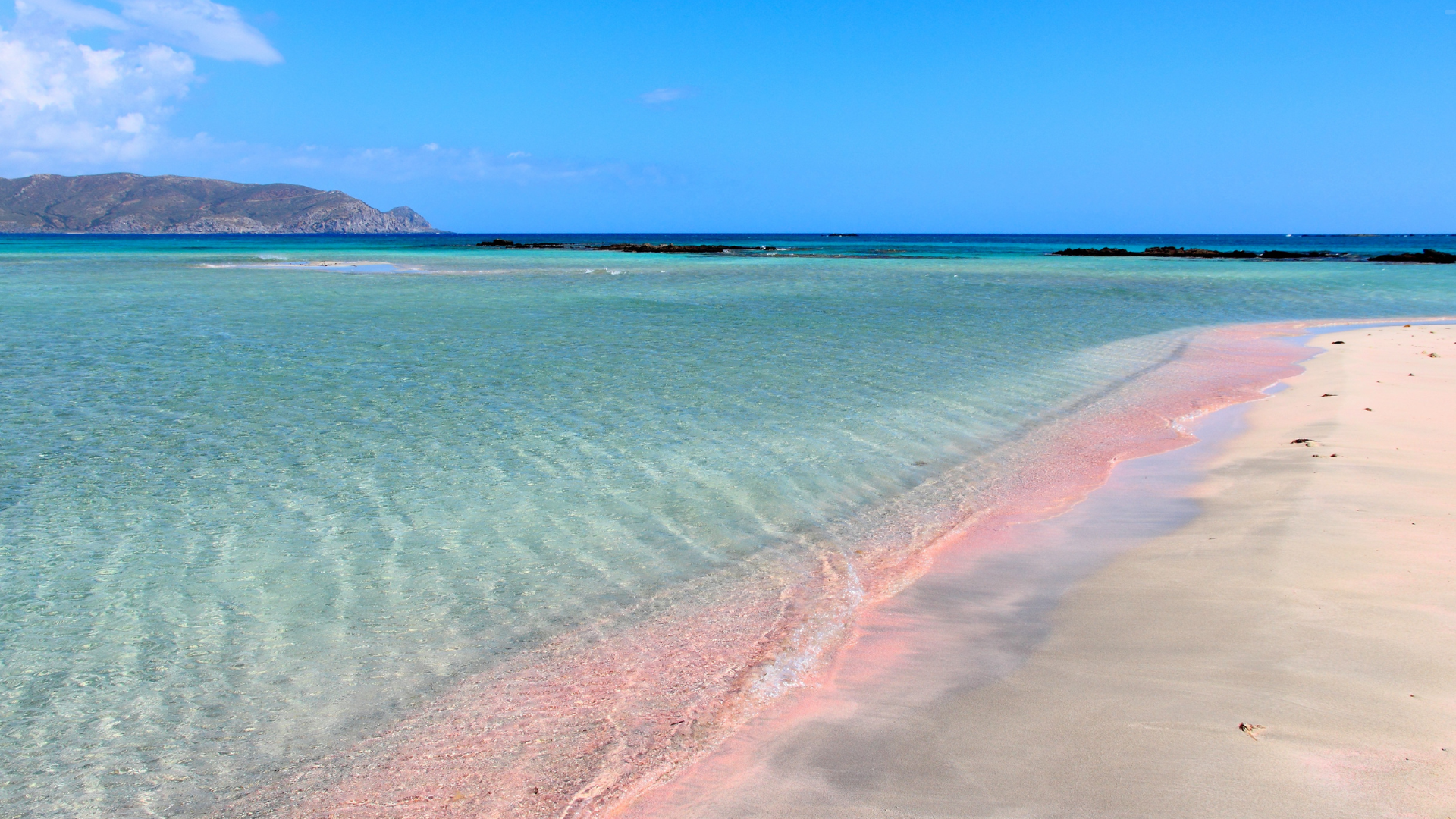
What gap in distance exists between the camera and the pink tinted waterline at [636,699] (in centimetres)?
319

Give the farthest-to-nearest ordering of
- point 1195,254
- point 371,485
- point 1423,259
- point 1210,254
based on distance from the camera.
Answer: point 1195,254, point 1210,254, point 1423,259, point 371,485

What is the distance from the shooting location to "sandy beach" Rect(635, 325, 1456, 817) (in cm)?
299

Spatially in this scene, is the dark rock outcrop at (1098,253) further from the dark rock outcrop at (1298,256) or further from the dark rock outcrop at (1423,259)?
the dark rock outcrop at (1423,259)

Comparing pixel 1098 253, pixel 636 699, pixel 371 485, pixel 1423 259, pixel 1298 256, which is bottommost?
pixel 636 699

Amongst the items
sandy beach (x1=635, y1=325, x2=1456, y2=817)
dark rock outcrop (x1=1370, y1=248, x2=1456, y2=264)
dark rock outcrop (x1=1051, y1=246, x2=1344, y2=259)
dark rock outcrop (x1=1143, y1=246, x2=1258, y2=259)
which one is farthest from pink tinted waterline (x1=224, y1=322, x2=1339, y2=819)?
dark rock outcrop (x1=1051, y1=246, x2=1344, y2=259)

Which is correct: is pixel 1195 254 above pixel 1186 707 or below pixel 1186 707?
above

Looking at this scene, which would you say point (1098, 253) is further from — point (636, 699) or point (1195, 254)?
point (636, 699)

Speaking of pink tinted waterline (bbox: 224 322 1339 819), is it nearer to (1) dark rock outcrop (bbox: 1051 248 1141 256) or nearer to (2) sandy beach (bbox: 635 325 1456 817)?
(2) sandy beach (bbox: 635 325 1456 817)

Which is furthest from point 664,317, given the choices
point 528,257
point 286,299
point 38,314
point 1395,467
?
point 528,257

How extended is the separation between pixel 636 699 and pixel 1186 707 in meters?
2.29

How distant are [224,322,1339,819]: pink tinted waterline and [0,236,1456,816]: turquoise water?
0.78ft

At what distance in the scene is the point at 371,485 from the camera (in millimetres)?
7012

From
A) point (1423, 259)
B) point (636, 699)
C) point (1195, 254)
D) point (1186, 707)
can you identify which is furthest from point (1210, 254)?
point (636, 699)

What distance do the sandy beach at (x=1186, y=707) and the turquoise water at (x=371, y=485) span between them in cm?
179
